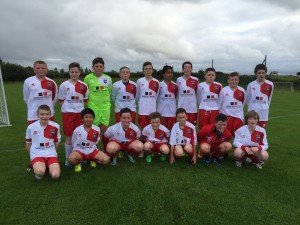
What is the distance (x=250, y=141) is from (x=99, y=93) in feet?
8.84

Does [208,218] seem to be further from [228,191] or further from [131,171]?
[131,171]

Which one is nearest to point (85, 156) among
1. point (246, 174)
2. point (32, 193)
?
point (32, 193)

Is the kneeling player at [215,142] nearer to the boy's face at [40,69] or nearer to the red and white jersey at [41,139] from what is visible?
the red and white jersey at [41,139]

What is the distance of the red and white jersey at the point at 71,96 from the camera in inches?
209

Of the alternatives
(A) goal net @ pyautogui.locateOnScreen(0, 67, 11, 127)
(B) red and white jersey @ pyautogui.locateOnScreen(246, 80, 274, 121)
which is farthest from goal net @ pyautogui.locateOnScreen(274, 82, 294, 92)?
(B) red and white jersey @ pyautogui.locateOnScreen(246, 80, 274, 121)

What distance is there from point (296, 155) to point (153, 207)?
12.2 feet

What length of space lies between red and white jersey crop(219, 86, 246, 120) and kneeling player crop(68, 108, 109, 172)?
95.5 inches

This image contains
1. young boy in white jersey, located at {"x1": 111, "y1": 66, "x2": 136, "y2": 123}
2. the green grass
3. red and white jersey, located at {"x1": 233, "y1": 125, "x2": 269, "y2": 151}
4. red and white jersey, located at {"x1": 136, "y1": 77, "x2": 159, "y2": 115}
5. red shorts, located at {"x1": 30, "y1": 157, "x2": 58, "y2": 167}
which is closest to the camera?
the green grass

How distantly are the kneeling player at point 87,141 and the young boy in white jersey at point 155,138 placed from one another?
2.61ft

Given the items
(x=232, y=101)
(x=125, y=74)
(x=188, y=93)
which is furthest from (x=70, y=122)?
(x=232, y=101)

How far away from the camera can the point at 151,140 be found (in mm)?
5598

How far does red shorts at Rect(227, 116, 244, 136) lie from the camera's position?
19.5 ft

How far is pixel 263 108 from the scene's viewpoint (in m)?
5.99

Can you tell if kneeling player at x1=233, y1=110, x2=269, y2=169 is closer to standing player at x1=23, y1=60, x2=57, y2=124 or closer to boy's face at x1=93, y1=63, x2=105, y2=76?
boy's face at x1=93, y1=63, x2=105, y2=76
